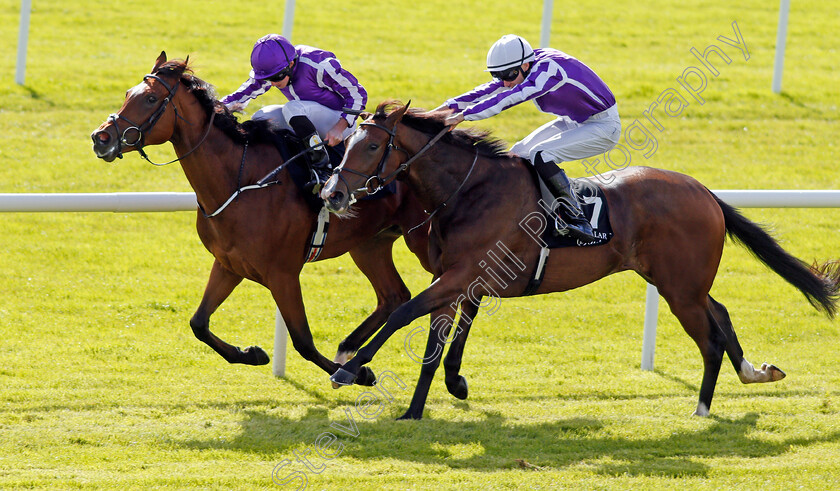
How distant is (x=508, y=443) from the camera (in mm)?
5277

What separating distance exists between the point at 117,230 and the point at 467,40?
8.09m

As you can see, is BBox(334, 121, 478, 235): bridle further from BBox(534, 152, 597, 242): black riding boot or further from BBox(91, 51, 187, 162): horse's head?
BBox(91, 51, 187, 162): horse's head

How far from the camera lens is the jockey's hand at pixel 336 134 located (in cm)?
593

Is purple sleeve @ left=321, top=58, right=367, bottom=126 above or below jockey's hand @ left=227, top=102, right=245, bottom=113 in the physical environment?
above

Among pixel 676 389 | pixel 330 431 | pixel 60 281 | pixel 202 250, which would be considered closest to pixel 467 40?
pixel 202 250

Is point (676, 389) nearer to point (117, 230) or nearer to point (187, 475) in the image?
point (187, 475)

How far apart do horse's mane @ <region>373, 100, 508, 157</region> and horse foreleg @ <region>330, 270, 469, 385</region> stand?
0.74 metres

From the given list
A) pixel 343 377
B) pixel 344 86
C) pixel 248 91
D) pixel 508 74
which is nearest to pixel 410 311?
pixel 343 377

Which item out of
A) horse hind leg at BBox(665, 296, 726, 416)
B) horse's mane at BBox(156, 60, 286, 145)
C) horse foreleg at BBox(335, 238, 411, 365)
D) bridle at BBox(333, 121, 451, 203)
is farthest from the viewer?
horse foreleg at BBox(335, 238, 411, 365)

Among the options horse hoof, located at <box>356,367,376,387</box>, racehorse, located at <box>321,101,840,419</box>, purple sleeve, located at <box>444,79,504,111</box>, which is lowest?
horse hoof, located at <box>356,367,376,387</box>

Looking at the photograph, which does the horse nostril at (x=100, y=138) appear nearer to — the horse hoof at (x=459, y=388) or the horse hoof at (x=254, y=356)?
the horse hoof at (x=254, y=356)

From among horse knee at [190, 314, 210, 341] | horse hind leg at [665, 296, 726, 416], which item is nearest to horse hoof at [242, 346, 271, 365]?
horse knee at [190, 314, 210, 341]

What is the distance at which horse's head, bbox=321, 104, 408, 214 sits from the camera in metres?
4.93

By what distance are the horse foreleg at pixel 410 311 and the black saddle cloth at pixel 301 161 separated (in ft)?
3.20
